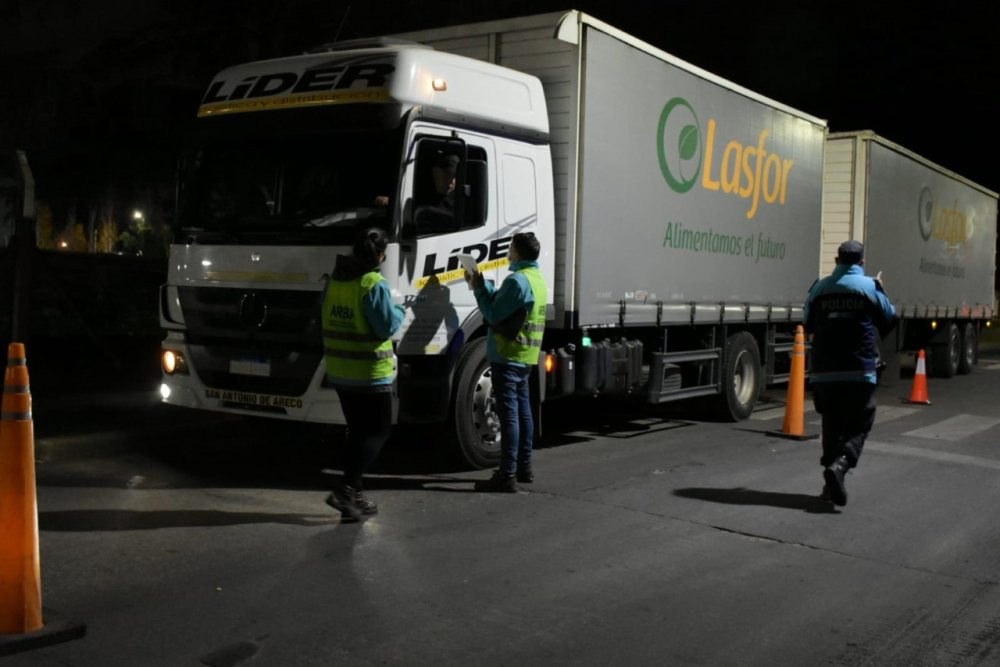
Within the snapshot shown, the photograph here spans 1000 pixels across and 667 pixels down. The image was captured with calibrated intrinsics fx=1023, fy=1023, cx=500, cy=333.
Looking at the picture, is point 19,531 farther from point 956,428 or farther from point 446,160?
point 956,428

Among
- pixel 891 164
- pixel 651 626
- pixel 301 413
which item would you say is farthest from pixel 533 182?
pixel 891 164

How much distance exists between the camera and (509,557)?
5781 millimetres

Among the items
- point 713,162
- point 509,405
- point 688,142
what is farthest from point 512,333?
point 713,162

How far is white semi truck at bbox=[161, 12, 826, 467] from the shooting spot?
290 inches

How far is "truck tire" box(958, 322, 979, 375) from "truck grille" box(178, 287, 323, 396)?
675 inches

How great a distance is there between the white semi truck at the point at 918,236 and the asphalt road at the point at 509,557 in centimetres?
667

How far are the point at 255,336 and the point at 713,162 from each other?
5793mm

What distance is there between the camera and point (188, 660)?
4.10 meters

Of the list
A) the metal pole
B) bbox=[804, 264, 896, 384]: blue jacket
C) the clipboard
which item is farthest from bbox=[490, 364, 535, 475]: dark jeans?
the metal pole

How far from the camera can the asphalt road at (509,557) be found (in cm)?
443

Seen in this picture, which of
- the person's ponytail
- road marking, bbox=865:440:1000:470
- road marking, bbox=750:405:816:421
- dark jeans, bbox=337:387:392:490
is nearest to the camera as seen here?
the person's ponytail

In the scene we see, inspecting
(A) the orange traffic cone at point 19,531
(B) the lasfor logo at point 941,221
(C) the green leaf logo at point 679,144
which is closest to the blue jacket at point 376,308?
(A) the orange traffic cone at point 19,531

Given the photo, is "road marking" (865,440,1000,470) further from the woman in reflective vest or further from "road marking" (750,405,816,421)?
the woman in reflective vest

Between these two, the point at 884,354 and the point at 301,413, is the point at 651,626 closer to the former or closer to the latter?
the point at 301,413
